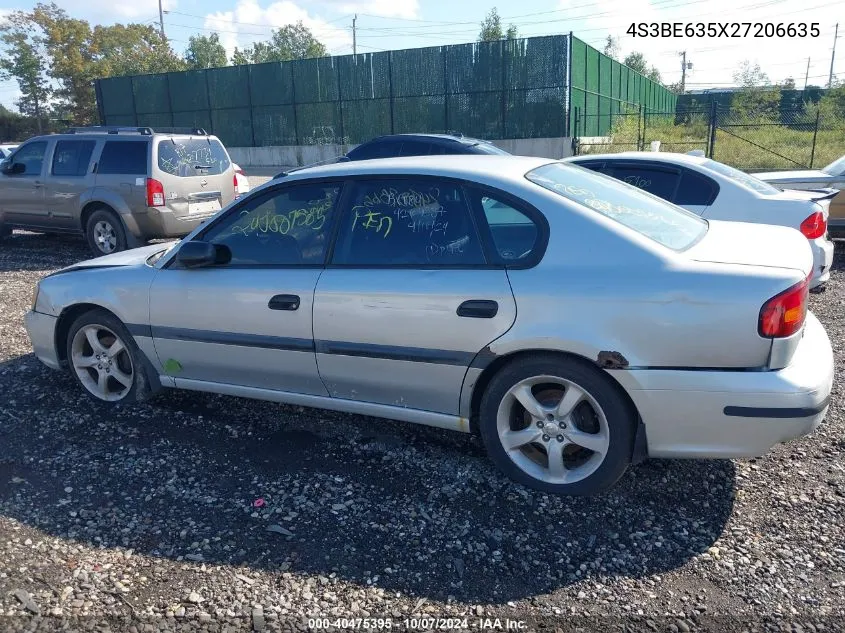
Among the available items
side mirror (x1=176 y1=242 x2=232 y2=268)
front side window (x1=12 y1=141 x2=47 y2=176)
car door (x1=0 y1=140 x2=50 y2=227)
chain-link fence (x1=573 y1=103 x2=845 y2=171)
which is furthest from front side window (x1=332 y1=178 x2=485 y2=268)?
chain-link fence (x1=573 y1=103 x2=845 y2=171)

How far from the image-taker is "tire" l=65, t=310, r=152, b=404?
4.45m

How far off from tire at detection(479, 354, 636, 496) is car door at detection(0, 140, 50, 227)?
931cm

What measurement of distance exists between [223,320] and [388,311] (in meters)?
1.11

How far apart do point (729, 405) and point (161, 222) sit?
27.0 feet

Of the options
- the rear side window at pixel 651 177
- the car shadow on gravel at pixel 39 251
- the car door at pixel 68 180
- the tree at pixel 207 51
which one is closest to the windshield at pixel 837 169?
the rear side window at pixel 651 177

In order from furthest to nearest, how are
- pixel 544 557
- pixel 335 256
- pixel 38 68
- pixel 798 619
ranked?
pixel 38 68
pixel 335 256
pixel 544 557
pixel 798 619

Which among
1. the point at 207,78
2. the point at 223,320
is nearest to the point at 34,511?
the point at 223,320

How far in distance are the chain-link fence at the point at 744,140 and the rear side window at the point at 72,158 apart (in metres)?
16.2

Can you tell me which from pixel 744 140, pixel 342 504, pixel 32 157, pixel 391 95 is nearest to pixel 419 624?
pixel 342 504

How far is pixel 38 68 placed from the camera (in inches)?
1823

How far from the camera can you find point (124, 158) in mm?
9477

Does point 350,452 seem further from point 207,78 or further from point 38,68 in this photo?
point 38,68

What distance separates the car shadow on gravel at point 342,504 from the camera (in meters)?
2.89

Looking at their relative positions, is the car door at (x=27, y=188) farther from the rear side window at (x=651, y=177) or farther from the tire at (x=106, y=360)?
the rear side window at (x=651, y=177)
